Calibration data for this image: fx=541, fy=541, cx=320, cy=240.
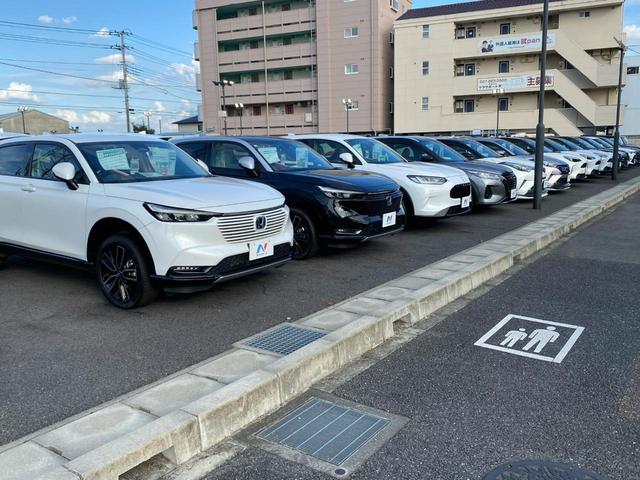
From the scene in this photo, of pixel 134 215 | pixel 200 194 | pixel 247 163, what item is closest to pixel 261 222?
pixel 200 194

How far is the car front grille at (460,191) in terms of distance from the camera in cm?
925

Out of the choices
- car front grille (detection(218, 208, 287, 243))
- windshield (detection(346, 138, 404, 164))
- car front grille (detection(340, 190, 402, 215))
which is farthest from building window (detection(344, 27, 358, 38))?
car front grille (detection(218, 208, 287, 243))

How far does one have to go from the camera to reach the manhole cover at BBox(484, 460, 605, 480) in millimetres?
2652

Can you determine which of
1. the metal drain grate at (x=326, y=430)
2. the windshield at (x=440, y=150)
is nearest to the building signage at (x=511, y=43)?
the windshield at (x=440, y=150)

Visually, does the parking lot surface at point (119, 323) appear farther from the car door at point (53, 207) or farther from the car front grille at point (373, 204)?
the car front grille at point (373, 204)

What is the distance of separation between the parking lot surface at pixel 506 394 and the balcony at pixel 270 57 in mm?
52267

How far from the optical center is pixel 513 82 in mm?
45000

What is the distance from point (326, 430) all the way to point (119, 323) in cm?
251

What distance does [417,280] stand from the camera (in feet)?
19.7

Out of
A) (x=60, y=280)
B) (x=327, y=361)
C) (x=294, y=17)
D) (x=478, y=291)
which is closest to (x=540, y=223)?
(x=478, y=291)

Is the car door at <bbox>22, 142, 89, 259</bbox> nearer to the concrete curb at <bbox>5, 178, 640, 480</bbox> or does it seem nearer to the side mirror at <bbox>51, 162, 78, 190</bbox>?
the side mirror at <bbox>51, 162, 78, 190</bbox>

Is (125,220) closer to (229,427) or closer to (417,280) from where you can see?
(229,427)

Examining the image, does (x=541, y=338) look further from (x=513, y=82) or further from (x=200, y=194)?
(x=513, y=82)

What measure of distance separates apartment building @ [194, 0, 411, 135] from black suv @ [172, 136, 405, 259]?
42.2m
